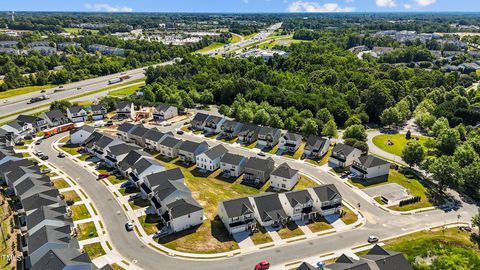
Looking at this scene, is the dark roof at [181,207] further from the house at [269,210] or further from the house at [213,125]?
the house at [213,125]

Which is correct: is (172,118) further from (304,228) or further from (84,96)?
(304,228)

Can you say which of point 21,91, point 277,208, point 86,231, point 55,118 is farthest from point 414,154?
point 21,91

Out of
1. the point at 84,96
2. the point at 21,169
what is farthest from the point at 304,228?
the point at 84,96

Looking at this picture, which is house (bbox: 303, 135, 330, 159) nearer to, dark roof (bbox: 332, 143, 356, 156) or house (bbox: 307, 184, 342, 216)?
dark roof (bbox: 332, 143, 356, 156)

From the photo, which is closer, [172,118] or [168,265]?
[168,265]

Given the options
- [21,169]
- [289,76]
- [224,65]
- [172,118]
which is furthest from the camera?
[224,65]

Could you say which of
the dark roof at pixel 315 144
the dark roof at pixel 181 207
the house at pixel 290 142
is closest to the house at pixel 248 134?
the house at pixel 290 142

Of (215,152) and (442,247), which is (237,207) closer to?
(215,152)
